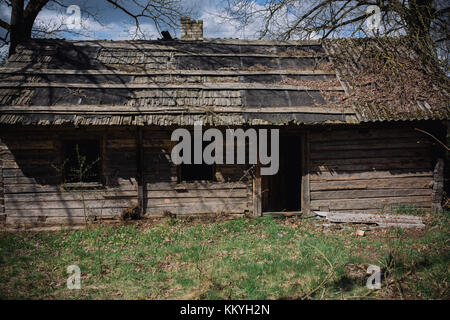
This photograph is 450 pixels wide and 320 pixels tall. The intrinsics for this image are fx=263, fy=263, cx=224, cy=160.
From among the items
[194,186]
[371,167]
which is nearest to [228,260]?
[194,186]

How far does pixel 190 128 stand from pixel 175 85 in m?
1.42

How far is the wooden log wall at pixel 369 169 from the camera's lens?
295 inches

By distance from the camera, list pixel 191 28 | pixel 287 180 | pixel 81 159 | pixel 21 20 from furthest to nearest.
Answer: pixel 191 28
pixel 287 180
pixel 21 20
pixel 81 159

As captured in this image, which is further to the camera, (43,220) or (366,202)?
(366,202)

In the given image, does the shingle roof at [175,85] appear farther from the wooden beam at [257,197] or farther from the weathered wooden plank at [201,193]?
the weathered wooden plank at [201,193]

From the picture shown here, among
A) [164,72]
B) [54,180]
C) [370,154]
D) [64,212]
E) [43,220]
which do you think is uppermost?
[164,72]

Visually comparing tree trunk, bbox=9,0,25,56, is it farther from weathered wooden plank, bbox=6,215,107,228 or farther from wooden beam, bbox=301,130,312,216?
wooden beam, bbox=301,130,312,216

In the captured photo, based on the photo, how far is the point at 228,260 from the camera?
17.1 ft

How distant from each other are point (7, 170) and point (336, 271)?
8.32 m

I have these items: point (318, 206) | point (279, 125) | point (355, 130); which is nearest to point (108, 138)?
point (279, 125)

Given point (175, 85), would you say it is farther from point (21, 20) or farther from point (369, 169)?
point (21, 20)

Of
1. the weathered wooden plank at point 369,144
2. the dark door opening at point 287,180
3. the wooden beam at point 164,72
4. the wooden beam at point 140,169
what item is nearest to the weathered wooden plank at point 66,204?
the wooden beam at point 140,169

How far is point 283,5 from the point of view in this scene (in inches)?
401
